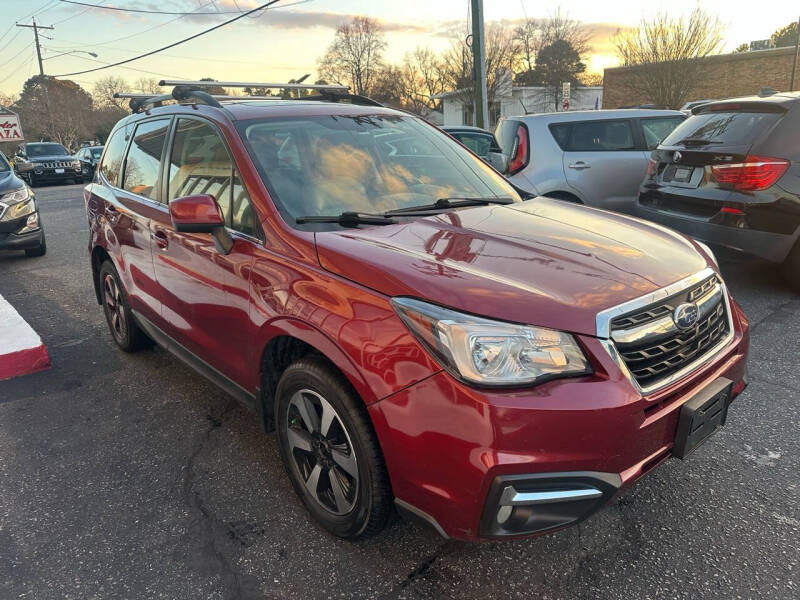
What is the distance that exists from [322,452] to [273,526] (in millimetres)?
450

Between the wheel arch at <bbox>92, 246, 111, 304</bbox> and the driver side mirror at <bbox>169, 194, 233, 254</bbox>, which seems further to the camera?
the wheel arch at <bbox>92, 246, 111, 304</bbox>

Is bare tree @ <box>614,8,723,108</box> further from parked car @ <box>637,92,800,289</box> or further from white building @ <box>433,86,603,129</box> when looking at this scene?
parked car @ <box>637,92,800,289</box>

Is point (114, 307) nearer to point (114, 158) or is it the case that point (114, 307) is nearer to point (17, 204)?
point (114, 158)

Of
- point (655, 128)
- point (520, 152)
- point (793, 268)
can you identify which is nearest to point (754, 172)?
point (793, 268)

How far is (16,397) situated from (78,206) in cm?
1299

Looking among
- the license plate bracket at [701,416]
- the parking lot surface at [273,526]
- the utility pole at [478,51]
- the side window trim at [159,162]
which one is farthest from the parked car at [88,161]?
the license plate bracket at [701,416]

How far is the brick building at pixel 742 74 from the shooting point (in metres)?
34.6

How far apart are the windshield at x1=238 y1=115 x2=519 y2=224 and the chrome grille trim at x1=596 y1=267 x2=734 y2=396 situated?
121 cm

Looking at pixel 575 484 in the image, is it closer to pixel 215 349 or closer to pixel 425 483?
pixel 425 483

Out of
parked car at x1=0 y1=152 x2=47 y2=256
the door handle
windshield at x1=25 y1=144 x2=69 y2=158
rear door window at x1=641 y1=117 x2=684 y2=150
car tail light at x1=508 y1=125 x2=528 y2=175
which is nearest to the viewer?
the door handle

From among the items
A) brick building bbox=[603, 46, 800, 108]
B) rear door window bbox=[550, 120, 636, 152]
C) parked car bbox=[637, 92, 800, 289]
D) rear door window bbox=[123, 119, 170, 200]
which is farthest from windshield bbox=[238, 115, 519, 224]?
brick building bbox=[603, 46, 800, 108]

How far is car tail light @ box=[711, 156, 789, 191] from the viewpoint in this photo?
4.63m

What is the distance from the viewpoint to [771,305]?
486cm

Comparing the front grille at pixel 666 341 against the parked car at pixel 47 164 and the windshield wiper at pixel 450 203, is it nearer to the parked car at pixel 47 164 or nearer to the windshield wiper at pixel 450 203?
the windshield wiper at pixel 450 203
